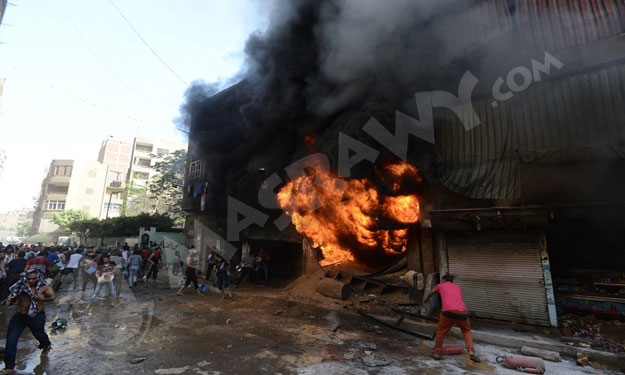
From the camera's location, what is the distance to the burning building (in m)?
7.33

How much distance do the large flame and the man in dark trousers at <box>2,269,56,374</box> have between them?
9.08 meters

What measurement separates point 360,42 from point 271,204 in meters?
8.60

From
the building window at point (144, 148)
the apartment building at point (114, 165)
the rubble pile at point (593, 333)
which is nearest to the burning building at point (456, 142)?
Result: the rubble pile at point (593, 333)

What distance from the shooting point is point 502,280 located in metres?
7.47

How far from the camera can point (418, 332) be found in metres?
6.96

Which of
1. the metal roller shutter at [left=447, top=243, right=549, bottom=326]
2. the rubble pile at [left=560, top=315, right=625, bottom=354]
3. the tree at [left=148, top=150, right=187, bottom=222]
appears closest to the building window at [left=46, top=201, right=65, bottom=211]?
the tree at [left=148, top=150, right=187, bottom=222]

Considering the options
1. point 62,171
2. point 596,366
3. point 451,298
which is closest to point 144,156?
point 62,171

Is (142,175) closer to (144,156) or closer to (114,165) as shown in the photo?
(144,156)

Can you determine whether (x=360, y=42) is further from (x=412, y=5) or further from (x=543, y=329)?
(x=543, y=329)

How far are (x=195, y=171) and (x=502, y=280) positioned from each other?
62.5ft

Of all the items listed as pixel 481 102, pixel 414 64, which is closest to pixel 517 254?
pixel 481 102

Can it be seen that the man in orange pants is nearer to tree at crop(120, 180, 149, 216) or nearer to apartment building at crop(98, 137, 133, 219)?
tree at crop(120, 180, 149, 216)

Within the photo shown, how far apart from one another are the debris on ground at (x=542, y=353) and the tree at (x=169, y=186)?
2988cm

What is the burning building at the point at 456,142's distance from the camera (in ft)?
24.1
